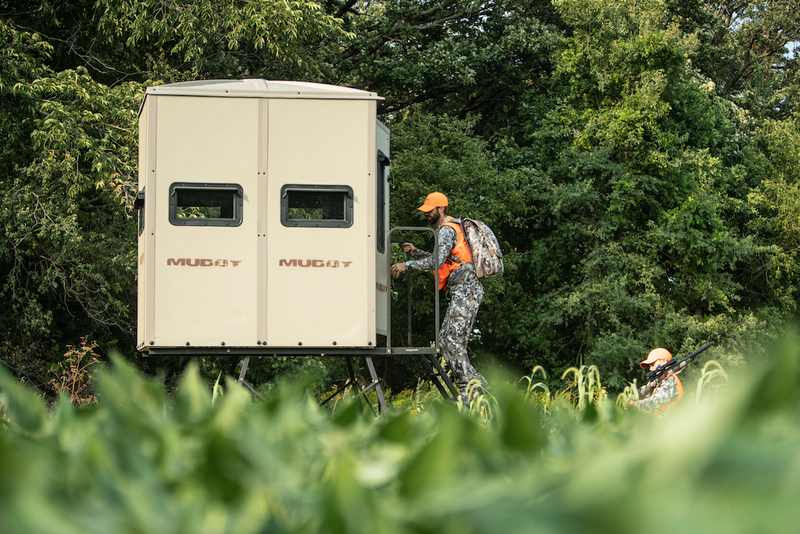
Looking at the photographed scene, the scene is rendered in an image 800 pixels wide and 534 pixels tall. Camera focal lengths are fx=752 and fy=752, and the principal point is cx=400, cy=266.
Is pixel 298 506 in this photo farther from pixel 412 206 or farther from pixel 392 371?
pixel 392 371

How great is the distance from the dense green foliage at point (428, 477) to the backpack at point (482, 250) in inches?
230

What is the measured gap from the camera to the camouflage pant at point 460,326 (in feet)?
21.6

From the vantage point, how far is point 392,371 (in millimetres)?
16234

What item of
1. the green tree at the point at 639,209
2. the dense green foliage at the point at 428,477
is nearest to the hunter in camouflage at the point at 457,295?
the dense green foliage at the point at 428,477

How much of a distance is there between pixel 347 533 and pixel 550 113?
16.4m

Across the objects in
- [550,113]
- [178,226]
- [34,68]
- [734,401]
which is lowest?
[734,401]

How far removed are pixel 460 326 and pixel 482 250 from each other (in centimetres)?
70

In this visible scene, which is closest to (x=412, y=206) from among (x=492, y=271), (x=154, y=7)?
(x=154, y=7)

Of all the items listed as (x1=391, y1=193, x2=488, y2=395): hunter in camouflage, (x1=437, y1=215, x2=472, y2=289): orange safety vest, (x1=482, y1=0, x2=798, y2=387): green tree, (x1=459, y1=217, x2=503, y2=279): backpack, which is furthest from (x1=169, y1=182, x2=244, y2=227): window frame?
(x1=482, y1=0, x2=798, y2=387): green tree

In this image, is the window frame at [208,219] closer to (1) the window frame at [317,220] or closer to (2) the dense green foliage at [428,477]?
(1) the window frame at [317,220]

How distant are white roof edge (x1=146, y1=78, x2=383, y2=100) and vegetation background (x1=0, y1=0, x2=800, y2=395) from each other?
5389mm

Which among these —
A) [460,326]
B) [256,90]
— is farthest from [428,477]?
[460,326]

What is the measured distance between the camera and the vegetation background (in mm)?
11930

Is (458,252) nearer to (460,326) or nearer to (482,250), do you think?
(482,250)
